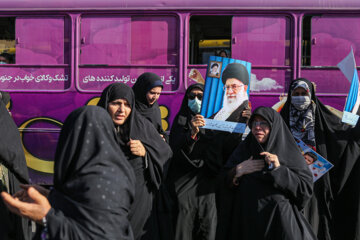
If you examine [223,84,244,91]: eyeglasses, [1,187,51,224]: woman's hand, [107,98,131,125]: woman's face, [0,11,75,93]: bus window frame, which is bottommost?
[1,187,51,224]: woman's hand

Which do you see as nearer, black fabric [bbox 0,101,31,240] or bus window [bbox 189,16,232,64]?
black fabric [bbox 0,101,31,240]

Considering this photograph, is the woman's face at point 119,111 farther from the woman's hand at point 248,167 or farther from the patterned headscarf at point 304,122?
the patterned headscarf at point 304,122

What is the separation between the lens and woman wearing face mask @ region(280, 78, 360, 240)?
359cm

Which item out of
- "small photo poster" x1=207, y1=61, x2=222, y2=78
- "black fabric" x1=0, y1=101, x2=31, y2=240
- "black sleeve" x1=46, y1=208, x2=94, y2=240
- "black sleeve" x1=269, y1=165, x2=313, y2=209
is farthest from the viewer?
"small photo poster" x1=207, y1=61, x2=222, y2=78

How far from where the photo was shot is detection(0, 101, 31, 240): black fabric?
2.98m

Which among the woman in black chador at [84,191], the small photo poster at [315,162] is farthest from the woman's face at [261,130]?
the woman in black chador at [84,191]

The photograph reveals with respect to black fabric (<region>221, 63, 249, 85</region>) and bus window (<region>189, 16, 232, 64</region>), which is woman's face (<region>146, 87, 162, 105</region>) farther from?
→ bus window (<region>189, 16, 232, 64</region>)

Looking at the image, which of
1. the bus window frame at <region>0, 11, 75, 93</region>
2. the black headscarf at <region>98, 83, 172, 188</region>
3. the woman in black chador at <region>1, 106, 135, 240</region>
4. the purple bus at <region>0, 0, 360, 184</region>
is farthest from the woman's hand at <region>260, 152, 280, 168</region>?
the bus window frame at <region>0, 11, 75, 93</region>

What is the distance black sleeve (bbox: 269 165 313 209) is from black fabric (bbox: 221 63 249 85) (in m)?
0.92

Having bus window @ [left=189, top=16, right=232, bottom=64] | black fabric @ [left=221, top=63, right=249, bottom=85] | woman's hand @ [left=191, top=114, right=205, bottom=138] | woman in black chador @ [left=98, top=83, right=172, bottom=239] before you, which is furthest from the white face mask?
bus window @ [left=189, top=16, right=232, bottom=64]

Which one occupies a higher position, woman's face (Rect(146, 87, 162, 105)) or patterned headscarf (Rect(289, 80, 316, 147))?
woman's face (Rect(146, 87, 162, 105))

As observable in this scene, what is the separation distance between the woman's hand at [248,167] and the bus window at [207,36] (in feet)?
9.87

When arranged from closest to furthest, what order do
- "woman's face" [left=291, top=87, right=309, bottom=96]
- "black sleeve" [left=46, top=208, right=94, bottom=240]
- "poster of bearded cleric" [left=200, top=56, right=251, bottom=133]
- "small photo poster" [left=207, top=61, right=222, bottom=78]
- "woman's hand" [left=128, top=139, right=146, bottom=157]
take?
"black sleeve" [left=46, top=208, right=94, bottom=240]
"woman's hand" [left=128, top=139, right=146, bottom=157]
"poster of bearded cleric" [left=200, top=56, right=251, bottom=133]
"small photo poster" [left=207, top=61, right=222, bottom=78]
"woman's face" [left=291, top=87, right=309, bottom=96]

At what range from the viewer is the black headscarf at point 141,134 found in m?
2.75
